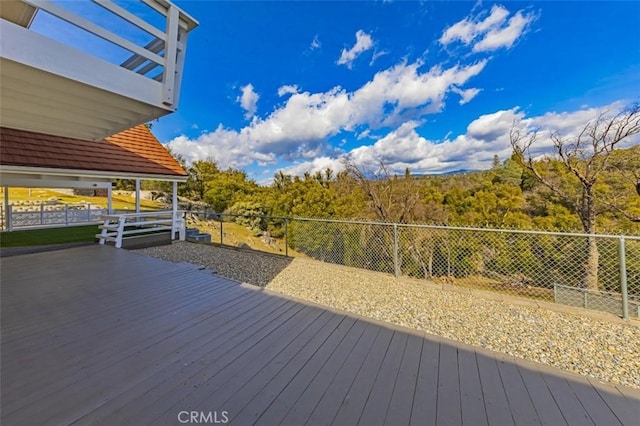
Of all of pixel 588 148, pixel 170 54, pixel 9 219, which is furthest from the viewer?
pixel 588 148

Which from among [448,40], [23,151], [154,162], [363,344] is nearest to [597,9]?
[448,40]

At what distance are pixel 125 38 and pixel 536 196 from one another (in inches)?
718

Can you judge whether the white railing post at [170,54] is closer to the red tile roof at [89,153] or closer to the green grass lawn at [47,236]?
the red tile roof at [89,153]

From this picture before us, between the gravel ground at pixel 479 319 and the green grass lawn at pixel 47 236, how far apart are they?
515cm

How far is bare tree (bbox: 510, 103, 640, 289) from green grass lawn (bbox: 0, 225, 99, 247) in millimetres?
15446

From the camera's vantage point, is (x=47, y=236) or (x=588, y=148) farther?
(x=588, y=148)

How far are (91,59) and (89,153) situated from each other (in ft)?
17.6

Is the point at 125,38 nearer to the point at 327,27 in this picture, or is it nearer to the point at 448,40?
the point at 327,27

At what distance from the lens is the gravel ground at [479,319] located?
2.37 m

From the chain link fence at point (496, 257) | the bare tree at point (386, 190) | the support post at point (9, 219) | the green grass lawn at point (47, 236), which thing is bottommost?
the chain link fence at point (496, 257)

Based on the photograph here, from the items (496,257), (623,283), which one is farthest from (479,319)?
(496,257)

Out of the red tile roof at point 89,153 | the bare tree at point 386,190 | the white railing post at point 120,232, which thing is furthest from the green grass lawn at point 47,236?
the bare tree at point 386,190

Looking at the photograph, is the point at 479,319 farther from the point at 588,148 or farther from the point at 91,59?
the point at 588,148

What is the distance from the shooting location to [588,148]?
32.2ft
